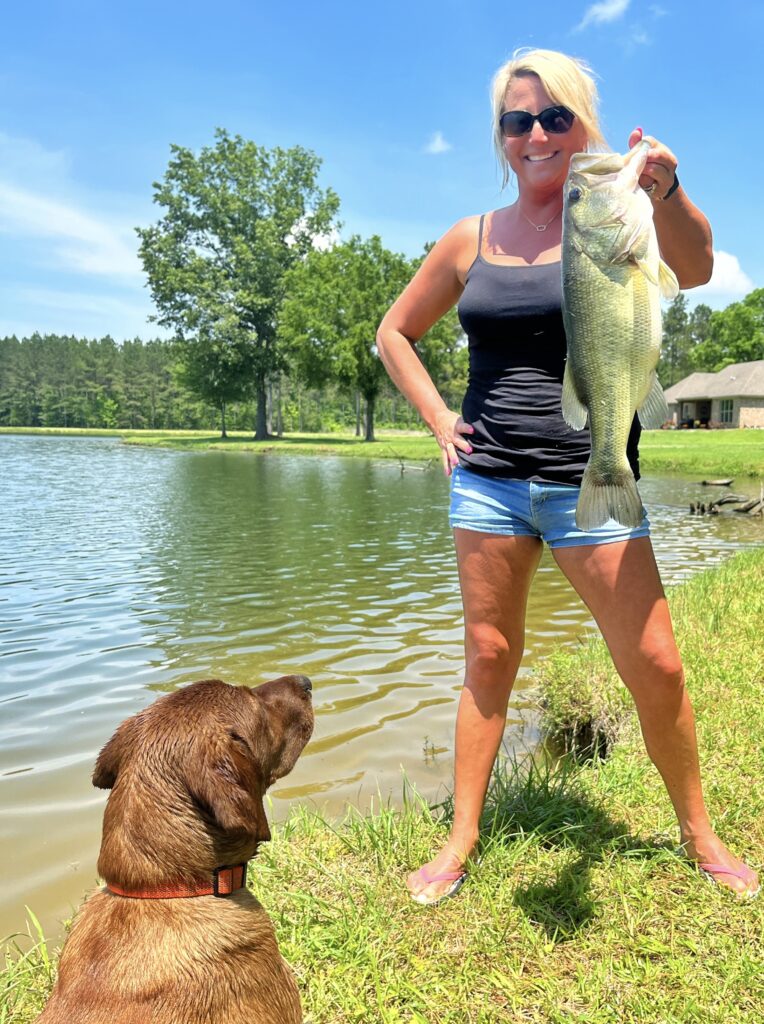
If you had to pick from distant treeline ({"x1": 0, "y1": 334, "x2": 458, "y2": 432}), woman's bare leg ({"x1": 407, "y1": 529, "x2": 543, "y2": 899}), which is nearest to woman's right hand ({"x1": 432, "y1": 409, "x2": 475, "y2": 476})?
woman's bare leg ({"x1": 407, "y1": 529, "x2": 543, "y2": 899})

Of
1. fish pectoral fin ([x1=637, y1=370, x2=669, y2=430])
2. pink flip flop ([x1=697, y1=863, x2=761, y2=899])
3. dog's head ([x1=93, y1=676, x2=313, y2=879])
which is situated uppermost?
fish pectoral fin ([x1=637, y1=370, x2=669, y2=430])

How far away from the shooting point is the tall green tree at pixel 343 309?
169 feet

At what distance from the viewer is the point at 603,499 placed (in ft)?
8.46

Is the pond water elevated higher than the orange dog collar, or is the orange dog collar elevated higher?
the orange dog collar

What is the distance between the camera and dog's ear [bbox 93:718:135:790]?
7.26ft

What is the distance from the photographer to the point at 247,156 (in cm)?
5875

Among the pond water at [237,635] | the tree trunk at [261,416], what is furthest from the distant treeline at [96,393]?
the pond water at [237,635]

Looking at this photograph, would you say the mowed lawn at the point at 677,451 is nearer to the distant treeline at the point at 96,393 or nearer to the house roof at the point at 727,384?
the house roof at the point at 727,384

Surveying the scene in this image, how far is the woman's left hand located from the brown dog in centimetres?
233

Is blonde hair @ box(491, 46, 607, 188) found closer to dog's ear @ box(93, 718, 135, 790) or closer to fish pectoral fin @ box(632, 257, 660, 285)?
fish pectoral fin @ box(632, 257, 660, 285)

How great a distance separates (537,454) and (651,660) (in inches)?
36.1

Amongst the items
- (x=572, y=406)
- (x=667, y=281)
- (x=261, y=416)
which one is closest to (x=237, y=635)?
(x=572, y=406)

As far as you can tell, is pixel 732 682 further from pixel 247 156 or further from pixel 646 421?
pixel 247 156

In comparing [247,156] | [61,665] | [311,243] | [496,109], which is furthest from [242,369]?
[496,109]
